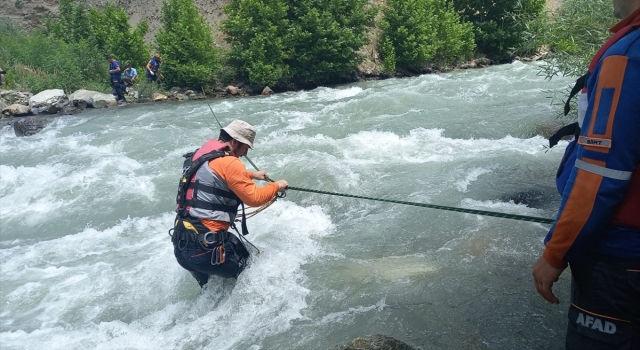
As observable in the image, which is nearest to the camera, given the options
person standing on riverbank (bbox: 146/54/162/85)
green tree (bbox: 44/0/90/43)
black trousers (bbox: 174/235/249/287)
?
black trousers (bbox: 174/235/249/287)

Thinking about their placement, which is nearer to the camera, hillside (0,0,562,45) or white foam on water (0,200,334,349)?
white foam on water (0,200,334,349)

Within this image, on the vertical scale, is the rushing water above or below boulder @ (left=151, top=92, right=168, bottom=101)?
above

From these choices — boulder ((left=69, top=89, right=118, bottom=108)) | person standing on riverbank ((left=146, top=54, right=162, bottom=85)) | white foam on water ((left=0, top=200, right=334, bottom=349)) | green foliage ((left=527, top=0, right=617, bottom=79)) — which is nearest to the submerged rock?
green foliage ((left=527, top=0, right=617, bottom=79))

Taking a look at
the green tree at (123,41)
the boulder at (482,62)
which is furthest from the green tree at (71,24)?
the boulder at (482,62)

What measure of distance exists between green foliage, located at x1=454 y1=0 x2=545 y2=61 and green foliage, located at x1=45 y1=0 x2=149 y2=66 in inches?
696

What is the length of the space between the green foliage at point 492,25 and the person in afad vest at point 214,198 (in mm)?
23283

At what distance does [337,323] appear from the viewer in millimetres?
4270

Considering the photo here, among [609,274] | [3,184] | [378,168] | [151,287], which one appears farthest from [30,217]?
[609,274]

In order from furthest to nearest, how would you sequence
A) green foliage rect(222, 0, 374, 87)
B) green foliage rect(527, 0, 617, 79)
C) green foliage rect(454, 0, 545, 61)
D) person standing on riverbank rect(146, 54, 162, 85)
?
green foliage rect(454, 0, 545, 61) → green foliage rect(222, 0, 374, 87) → person standing on riverbank rect(146, 54, 162, 85) → green foliage rect(527, 0, 617, 79)

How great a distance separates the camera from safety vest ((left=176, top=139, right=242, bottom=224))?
159 inches

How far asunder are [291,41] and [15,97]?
10.8 metres

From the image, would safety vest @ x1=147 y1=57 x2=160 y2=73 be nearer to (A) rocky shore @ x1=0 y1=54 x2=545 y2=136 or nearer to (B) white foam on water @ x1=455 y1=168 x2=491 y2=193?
(A) rocky shore @ x1=0 y1=54 x2=545 y2=136

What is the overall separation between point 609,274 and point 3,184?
401 inches

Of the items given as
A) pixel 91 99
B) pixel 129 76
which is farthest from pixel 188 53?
pixel 91 99
